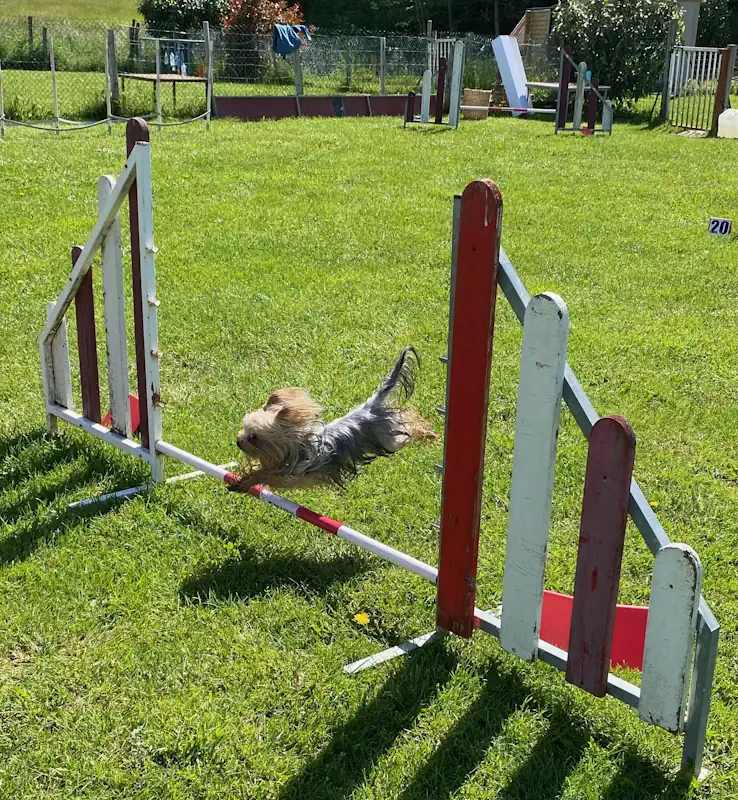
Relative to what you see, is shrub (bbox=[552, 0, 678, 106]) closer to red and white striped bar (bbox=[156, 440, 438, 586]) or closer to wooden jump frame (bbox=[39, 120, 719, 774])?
red and white striped bar (bbox=[156, 440, 438, 586])

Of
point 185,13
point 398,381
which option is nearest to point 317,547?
point 398,381

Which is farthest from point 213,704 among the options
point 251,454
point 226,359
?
point 226,359

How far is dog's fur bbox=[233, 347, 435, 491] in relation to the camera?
3.54 metres

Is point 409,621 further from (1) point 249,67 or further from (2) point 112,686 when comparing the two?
(1) point 249,67

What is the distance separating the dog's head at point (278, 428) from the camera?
3.53 m

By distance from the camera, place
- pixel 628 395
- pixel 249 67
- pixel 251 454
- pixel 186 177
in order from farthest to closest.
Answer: pixel 249 67, pixel 186 177, pixel 628 395, pixel 251 454

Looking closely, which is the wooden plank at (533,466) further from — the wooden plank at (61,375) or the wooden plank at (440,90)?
the wooden plank at (440,90)

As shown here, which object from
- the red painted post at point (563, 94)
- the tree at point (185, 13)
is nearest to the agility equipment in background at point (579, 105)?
the red painted post at point (563, 94)

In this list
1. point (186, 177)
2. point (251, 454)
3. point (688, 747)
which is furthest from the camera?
point (186, 177)

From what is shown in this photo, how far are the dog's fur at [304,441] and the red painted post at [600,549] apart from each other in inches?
56.9

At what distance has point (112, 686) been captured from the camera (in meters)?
2.82

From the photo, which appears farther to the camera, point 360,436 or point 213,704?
point 360,436

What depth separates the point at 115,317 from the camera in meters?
3.96

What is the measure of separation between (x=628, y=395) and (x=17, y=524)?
3384 millimetres
